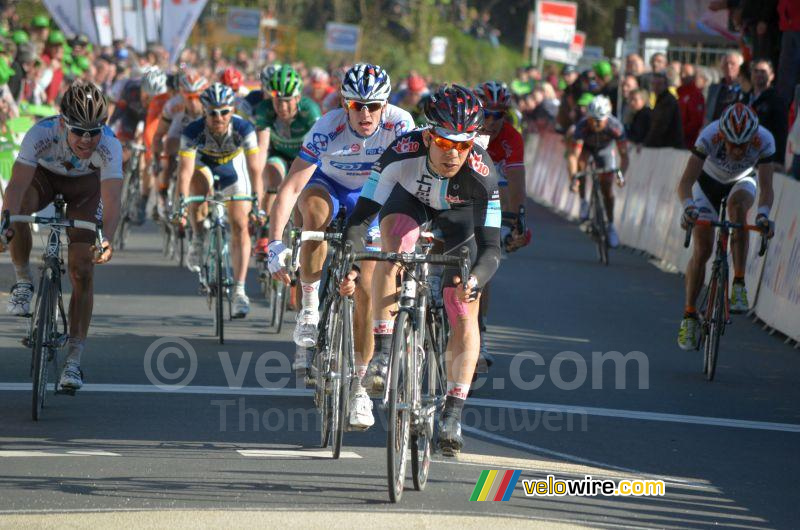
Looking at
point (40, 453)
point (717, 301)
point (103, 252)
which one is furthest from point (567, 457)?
point (717, 301)

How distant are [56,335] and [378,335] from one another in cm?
236

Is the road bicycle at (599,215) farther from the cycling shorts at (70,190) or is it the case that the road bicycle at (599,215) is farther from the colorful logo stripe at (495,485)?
the colorful logo stripe at (495,485)

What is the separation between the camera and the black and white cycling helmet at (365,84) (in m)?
9.56

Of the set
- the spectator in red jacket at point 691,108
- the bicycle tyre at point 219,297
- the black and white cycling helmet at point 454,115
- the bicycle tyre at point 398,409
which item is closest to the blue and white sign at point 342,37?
the spectator in red jacket at point 691,108

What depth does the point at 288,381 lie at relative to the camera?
11.1 m

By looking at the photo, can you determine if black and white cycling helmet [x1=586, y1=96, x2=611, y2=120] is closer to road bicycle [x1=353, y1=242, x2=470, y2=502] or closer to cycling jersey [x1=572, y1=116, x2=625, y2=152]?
cycling jersey [x1=572, y1=116, x2=625, y2=152]

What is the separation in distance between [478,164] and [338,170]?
2.15 metres

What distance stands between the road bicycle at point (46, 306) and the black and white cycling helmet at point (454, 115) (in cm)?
267

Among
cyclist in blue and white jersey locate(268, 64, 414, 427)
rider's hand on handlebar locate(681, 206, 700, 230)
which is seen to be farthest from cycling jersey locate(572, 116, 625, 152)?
cyclist in blue and white jersey locate(268, 64, 414, 427)

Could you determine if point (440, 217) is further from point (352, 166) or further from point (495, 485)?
point (352, 166)

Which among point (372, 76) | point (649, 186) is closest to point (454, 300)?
point (372, 76)

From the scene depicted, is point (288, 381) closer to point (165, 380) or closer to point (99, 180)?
point (165, 380)

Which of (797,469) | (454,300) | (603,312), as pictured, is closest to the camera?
(454,300)

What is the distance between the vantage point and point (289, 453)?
28.3ft
